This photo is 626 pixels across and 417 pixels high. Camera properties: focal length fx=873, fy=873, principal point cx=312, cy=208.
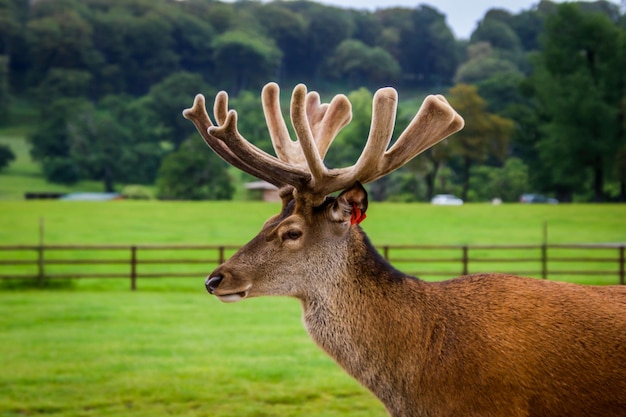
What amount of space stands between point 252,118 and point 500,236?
1456 inches

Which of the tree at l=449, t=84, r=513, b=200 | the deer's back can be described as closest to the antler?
the deer's back

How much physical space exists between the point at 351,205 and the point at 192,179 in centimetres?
7629

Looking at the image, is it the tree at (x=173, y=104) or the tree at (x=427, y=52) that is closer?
the tree at (x=173, y=104)

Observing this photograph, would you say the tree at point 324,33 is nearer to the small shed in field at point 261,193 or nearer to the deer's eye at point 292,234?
the small shed in field at point 261,193

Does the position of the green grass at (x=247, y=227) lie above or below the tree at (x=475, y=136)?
below

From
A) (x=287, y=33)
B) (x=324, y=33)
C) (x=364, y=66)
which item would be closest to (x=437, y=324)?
(x=364, y=66)

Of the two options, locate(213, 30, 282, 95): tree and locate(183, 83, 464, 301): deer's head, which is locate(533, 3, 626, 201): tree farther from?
locate(183, 83, 464, 301): deer's head

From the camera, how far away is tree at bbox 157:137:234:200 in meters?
79.8

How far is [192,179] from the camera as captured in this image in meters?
80.1

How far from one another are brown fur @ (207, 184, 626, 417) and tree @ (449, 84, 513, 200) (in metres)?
75.8

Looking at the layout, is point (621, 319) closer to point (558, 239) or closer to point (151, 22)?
point (558, 239)

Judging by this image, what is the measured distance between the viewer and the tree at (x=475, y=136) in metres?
81.2

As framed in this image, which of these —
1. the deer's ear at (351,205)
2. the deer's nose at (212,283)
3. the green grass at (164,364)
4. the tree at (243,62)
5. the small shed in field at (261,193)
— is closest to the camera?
the deer's nose at (212,283)

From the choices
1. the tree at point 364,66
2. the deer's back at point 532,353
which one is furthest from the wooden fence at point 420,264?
the tree at point 364,66
